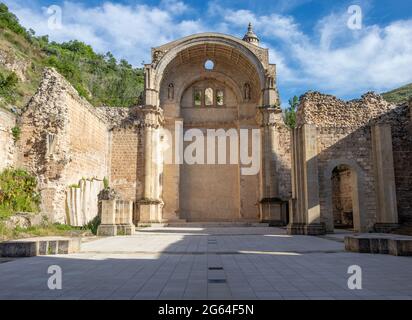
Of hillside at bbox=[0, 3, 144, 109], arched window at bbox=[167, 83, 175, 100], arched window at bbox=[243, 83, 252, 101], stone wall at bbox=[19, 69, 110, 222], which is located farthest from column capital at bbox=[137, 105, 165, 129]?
arched window at bbox=[243, 83, 252, 101]

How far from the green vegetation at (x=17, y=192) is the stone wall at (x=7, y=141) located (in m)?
0.41

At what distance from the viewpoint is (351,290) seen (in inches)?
178

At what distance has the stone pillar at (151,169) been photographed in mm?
20344

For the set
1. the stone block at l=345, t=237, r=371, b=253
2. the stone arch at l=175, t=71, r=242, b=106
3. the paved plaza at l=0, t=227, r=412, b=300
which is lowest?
the paved plaza at l=0, t=227, r=412, b=300

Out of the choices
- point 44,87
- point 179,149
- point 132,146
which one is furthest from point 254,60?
point 44,87

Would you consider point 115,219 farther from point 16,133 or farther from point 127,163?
point 127,163

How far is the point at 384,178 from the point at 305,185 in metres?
3.10

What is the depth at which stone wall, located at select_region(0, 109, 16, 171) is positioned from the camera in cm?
1413

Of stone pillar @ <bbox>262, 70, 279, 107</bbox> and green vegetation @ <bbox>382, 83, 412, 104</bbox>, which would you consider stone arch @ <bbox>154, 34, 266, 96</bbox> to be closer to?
stone pillar @ <bbox>262, 70, 279, 107</bbox>

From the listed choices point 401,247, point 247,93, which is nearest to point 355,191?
point 401,247

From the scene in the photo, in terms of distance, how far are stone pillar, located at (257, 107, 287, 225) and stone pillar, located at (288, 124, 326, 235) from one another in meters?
5.88

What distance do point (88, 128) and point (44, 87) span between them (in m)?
3.23

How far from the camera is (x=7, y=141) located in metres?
14.6

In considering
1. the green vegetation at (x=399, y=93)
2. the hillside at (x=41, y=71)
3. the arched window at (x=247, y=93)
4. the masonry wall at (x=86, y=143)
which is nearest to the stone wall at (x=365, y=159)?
the arched window at (x=247, y=93)
